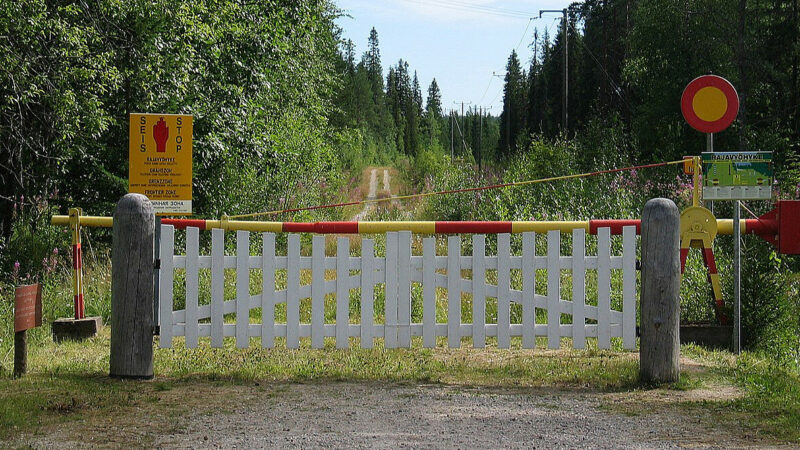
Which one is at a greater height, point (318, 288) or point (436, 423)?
point (318, 288)

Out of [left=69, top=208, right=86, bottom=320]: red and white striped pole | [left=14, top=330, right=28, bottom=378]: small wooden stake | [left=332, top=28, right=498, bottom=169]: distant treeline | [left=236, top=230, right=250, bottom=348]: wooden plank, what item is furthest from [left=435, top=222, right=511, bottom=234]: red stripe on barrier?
[left=332, top=28, right=498, bottom=169]: distant treeline

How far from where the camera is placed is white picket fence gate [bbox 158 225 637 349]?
712 centimetres

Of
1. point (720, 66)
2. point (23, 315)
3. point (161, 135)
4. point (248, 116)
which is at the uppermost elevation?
point (720, 66)

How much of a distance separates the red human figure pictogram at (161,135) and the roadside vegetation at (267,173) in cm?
218

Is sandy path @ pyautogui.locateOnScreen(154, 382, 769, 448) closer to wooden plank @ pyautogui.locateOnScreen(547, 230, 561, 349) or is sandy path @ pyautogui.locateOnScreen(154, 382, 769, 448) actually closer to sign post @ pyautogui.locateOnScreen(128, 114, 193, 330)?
wooden plank @ pyautogui.locateOnScreen(547, 230, 561, 349)

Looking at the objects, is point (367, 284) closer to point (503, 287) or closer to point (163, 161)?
point (503, 287)

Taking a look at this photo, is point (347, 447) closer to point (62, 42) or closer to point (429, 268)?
point (429, 268)

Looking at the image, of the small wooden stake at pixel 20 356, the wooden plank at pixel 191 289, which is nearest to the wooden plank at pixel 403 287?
the wooden plank at pixel 191 289

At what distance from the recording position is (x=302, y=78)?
2981cm

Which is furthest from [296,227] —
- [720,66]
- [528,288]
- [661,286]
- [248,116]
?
[720,66]

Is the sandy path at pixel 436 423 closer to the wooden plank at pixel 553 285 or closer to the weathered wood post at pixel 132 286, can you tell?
the wooden plank at pixel 553 285

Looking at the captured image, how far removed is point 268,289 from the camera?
7219 millimetres

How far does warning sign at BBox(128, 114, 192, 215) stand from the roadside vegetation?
1688 mm

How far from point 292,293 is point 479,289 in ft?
5.13
